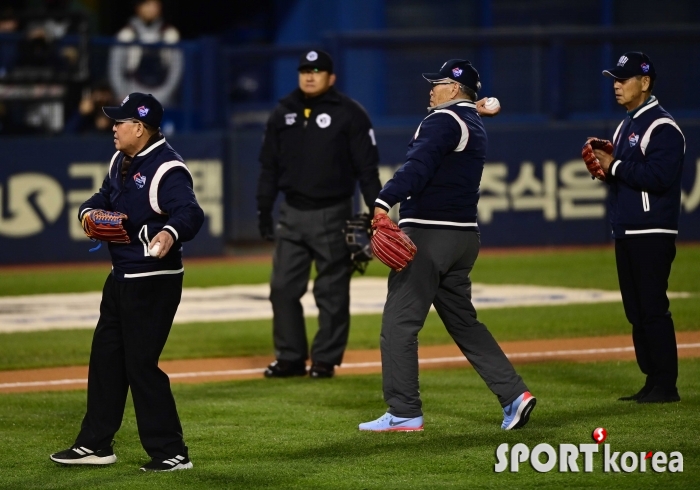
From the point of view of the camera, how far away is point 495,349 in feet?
23.3

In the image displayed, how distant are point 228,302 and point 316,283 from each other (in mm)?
4426

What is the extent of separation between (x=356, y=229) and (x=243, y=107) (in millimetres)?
10497

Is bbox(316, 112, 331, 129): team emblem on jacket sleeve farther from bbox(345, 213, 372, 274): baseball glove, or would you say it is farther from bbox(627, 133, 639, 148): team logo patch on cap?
bbox(627, 133, 639, 148): team logo patch on cap

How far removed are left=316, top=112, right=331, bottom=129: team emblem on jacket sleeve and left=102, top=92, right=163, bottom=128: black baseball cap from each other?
312 cm

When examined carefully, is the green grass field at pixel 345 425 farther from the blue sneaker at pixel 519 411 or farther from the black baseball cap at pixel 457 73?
the black baseball cap at pixel 457 73

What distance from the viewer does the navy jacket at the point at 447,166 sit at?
6801 millimetres

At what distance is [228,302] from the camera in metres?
13.6

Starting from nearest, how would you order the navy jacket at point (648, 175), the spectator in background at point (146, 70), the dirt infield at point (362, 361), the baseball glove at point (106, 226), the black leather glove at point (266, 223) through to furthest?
the baseball glove at point (106, 226) → the navy jacket at point (648, 175) → the dirt infield at point (362, 361) → the black leather glove at point (266, 223) → the spectator in background at point (146, 70)

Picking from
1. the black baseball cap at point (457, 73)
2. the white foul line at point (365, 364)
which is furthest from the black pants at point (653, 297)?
the white foul line at point (365, 364)

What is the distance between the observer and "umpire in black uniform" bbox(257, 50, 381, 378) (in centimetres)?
923

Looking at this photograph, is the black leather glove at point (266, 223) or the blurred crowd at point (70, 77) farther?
the blurred crowd at point (70, 77)

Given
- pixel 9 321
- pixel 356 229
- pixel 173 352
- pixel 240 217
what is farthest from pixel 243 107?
pixel 356 229

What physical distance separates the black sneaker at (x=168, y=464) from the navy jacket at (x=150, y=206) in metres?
0.93

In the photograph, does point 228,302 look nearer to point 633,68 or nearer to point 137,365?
point 633,68
